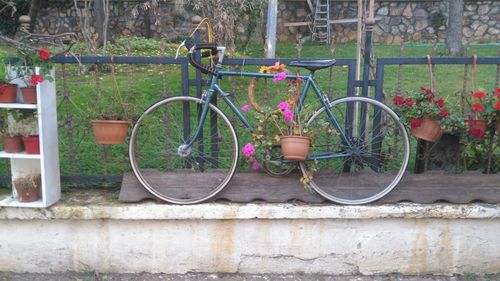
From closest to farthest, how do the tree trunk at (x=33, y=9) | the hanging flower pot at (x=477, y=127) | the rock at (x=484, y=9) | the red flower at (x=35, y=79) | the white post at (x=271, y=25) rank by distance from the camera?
1. the red flower at (x=35, y=79)
2. the hanging flower pot at (x=477, y=127)
3. the white post at (x=271, y=25)
4. the tree trunk at (x=33, y=9)
5. the rock at (x=484, y=9)

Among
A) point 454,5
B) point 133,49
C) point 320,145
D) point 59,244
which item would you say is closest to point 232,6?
point 133,49

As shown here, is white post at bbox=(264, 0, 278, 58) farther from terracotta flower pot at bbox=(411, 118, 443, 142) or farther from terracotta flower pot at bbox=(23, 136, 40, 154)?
terracotta flower pot at bbox=(23, 136, 40, 154)

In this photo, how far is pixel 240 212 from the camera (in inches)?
143

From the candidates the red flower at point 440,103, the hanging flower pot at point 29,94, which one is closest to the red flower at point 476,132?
the red flower at point 440,103

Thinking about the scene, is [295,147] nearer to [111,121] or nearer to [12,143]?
[111,121]

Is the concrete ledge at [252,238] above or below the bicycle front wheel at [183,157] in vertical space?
below

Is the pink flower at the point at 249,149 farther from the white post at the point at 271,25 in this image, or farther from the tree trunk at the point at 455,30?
the tree trunk at the point at 455,30

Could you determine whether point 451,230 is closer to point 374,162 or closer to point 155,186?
point 374,162

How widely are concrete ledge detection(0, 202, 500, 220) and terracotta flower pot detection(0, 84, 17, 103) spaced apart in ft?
2.46

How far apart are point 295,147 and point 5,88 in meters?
1.98

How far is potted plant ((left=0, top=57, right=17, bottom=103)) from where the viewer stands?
11.4ft

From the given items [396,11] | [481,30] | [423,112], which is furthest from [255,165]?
[481,30]

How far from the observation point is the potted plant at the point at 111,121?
3625mm

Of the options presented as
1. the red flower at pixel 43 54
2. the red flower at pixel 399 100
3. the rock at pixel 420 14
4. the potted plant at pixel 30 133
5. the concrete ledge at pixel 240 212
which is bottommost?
the concrete ledge at pixel 240 212
